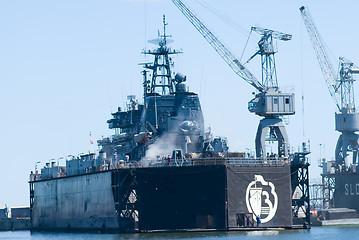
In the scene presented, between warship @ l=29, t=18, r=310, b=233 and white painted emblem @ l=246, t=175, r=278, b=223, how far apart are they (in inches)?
3.8

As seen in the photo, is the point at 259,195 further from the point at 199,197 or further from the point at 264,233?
the point at 199,197

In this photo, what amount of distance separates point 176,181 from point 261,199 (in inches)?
332

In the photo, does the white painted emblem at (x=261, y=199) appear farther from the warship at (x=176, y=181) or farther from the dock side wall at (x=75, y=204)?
the dock side wall at (x=75, y=204)

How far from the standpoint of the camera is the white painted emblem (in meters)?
93.6

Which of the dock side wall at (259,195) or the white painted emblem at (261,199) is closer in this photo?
the dock side wall at (259,195)

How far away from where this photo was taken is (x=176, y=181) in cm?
9412

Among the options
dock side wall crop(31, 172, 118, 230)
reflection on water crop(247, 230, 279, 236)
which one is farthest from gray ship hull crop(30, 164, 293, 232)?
dock side wall crop(31, 172, 118, 230)

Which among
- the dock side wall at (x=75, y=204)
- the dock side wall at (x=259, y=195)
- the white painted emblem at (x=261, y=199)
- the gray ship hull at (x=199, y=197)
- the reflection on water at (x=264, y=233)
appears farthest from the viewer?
the dock side wall at (x=75, y=204)

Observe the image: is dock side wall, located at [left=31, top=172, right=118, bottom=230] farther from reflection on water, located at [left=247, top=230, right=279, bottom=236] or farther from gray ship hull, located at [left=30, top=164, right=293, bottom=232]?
reflection on water, located at [left=247, top=230, right=279, bottom=236]

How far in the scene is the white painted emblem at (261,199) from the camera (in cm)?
9356

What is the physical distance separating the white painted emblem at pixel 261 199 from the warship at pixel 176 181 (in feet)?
0.32

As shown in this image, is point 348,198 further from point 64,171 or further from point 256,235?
point 256,235

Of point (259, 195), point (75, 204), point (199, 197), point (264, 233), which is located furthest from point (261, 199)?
point (75, 204)

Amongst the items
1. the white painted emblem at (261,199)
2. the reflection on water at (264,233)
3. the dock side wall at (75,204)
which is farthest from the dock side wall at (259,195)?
the dock side wall at (75,204)
